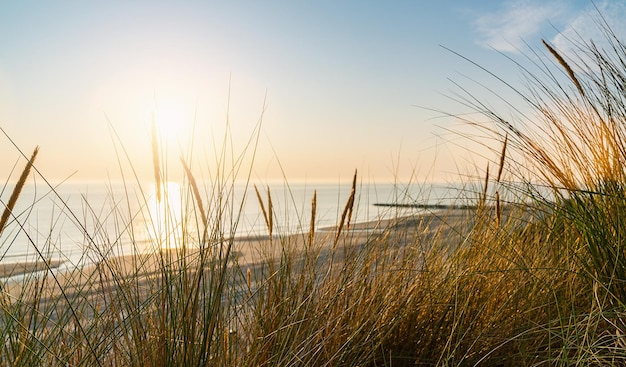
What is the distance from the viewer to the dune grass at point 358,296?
160 centimetres

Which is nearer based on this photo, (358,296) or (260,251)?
(358,296)

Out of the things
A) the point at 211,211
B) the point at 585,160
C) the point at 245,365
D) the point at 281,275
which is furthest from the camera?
the point at 585,160

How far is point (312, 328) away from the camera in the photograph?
1.82 meters

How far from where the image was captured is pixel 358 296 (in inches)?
85.0

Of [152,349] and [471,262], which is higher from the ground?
[471,262]

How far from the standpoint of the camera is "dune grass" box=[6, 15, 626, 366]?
1.60m

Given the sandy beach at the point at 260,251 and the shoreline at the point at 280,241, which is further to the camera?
the shoreline at the point at 280,241

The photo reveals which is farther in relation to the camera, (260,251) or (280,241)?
(260,251)

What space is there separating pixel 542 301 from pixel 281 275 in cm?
104

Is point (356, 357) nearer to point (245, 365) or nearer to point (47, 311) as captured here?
point (245, 365)

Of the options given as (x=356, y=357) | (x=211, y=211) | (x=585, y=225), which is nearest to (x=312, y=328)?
(x=356, y=357)

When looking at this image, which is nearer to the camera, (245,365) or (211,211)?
(245,365)

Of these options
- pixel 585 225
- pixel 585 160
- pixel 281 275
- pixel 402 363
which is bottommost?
pixel 402 363

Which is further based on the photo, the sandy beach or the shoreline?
the shoreline
